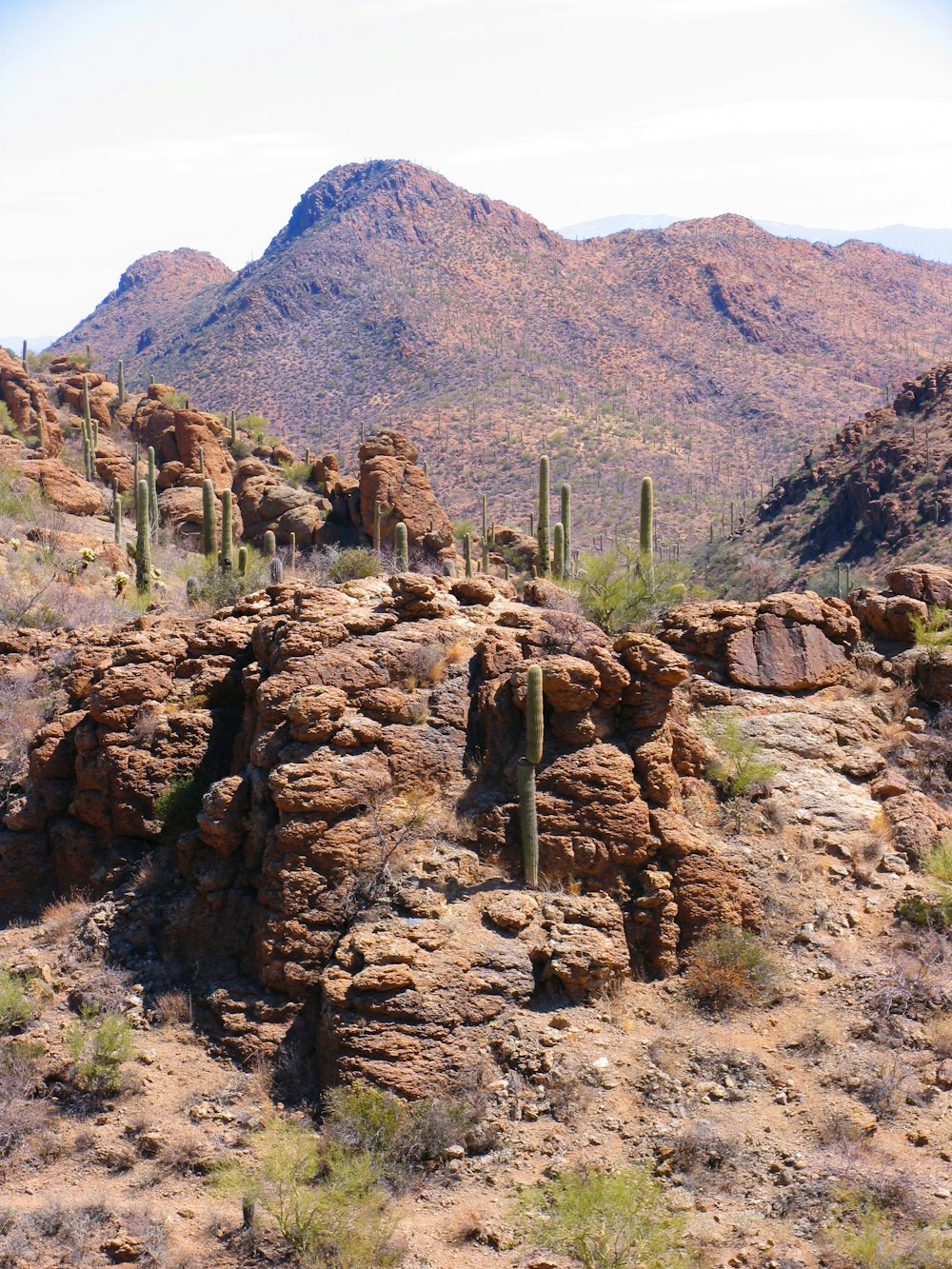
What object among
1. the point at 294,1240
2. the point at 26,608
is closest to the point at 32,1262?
the point at 294,1240

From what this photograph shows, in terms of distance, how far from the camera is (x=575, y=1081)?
9.87 meters

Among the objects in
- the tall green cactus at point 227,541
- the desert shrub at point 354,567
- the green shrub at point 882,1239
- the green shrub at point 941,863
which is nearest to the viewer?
the green shrub at point 882,1239

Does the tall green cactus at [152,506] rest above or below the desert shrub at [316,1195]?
above

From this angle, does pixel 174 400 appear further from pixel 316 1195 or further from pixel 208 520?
pixel 316 1195

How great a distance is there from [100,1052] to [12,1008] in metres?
1.03

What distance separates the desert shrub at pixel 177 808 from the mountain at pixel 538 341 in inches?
1684

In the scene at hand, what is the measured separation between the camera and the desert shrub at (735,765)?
1295 centimetres

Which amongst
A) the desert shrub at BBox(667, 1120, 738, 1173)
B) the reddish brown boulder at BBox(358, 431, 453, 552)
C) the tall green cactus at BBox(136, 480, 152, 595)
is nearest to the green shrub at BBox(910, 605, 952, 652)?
the desert shrub at BBox(667, 1120, 738, 1173)

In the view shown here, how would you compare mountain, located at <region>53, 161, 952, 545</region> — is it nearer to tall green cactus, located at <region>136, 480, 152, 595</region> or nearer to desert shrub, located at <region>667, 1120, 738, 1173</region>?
tall green cactus, located at <region>136, 480, 152, 595</region>

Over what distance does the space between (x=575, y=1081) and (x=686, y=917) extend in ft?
7.20

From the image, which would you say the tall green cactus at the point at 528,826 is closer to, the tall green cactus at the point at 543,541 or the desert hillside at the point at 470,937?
the desert hillside at the point at 470,937

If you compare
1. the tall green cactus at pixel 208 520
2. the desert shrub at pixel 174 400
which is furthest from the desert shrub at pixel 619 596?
the desert shrub at pixel 174 400

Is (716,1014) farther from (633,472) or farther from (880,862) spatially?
(633,472)

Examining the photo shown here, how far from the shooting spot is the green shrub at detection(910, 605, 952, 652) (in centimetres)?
1547
